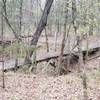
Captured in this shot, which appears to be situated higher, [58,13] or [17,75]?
[58,13]

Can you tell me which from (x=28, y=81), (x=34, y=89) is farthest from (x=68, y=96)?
(x=28, y=81)

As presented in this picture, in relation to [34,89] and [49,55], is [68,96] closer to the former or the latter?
[34,89]

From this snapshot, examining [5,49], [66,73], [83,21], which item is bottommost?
[66,73]

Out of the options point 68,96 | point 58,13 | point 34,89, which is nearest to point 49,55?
point 34,89

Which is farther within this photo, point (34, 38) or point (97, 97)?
point (34, 38)

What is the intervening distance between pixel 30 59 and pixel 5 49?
372 centimetres

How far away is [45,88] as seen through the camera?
34.0 feet

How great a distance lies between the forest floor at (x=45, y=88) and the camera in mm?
9156

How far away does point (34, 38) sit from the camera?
13.7m

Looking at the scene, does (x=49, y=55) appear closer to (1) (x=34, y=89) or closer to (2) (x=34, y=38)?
(2) (x=34, y=38)

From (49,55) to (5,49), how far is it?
4.83 m

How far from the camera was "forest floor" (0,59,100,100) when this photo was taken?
9.16 metres

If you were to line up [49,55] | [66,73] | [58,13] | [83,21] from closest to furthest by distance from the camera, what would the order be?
[83,21] → [66,73] → [49,55] → [58,13]

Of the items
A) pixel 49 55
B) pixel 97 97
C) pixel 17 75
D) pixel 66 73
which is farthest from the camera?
pixel 49 55
